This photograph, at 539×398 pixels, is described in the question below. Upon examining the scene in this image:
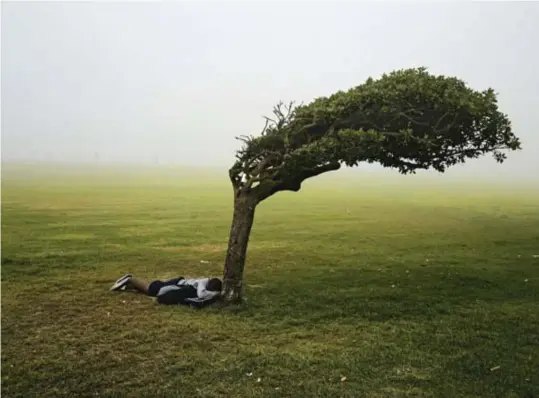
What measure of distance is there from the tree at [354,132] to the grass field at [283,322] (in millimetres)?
2767

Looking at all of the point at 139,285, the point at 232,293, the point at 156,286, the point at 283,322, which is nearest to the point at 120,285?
the point at 139,285

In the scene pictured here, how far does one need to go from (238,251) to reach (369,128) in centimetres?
545

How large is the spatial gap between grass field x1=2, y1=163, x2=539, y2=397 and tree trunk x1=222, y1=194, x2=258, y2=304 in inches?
27.6

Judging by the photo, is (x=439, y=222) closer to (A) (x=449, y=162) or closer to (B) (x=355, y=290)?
(A) (x=449, y=162)

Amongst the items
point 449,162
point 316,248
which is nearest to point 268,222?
point 316,248

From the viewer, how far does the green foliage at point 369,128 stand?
12.8m

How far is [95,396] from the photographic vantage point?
7.58m

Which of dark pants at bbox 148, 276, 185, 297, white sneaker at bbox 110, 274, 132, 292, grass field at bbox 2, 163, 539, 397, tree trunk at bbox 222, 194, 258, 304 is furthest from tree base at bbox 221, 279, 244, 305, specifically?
white sneaker at bbox 110, 274, 132, 292

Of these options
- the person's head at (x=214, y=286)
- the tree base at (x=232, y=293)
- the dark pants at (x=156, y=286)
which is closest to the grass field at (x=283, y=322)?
the dark pants at (x=156, y=286)

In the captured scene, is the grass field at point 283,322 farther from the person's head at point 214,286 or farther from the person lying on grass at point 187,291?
the person's head at point 214,286

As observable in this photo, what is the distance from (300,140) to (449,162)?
5723 millimetres

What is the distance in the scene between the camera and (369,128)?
A: 543 inches

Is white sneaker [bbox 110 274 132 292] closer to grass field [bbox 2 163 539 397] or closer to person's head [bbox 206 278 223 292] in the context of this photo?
grass field [bbox 2 163 539 397]

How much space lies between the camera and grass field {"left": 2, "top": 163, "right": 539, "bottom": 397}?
8.12 meters
